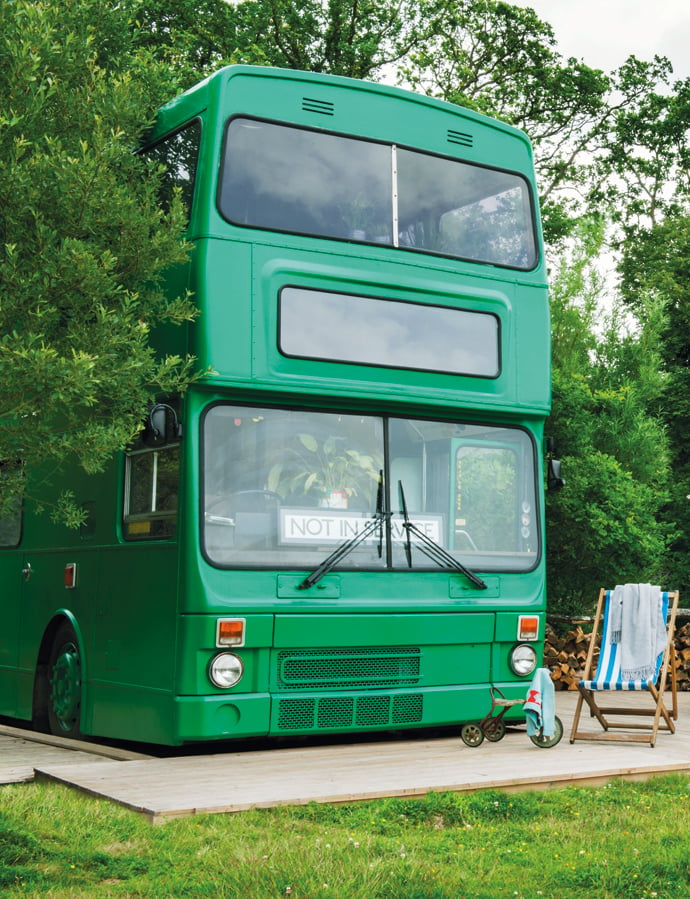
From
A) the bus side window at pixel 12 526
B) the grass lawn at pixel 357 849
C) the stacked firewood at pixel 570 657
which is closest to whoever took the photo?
the grass lawn at pixel 357 849

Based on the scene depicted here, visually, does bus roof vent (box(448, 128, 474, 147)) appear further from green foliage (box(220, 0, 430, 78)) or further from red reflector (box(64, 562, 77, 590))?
green foliage (box(220, 0, 430, 78))

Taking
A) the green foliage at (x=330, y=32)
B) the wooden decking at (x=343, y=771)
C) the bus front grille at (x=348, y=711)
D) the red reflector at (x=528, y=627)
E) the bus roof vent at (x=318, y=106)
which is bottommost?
the wooden decking at (x=343, y=771)

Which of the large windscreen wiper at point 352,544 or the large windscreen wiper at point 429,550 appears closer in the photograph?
Result: the large windscreen wiper at point 352,544

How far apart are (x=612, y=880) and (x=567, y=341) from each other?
42.3ft

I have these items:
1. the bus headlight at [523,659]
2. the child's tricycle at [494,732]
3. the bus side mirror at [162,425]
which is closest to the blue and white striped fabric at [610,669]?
the bus headlight at [523,659]

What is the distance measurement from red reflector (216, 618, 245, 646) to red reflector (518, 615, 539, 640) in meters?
2.32

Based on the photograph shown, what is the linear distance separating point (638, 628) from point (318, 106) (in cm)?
479

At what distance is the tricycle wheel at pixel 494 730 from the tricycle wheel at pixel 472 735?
0.22ft

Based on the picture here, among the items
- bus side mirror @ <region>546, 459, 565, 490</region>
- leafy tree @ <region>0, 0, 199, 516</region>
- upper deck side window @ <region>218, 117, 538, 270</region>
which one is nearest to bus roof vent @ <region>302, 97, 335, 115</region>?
upper deck side window @ <region>218, 117, 538, 270</region>

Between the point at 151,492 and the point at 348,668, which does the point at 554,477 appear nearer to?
the point at 348,668

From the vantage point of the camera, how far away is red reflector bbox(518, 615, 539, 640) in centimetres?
943

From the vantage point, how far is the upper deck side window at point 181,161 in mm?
8641

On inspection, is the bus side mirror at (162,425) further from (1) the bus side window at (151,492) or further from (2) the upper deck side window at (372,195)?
(2) the upper deck side window at (372,195)

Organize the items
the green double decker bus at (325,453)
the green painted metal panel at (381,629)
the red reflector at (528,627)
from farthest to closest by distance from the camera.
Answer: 1. the red reflector at (528,627)
2. the green painted metal panel at (381,629)
3. the green double decker bus at (325,453)
